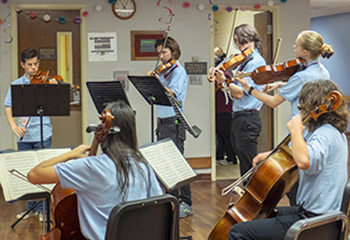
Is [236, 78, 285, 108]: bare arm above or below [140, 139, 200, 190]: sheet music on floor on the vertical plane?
above

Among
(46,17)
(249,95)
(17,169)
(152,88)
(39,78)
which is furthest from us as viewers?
(46,17)

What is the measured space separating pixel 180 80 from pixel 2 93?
2416mm

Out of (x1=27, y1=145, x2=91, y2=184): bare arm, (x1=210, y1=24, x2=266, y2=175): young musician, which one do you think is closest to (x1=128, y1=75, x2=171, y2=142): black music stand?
(x1=210, y1=24, x2=266, y2=175): young musician

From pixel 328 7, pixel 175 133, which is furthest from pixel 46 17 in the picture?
pixel 328 7

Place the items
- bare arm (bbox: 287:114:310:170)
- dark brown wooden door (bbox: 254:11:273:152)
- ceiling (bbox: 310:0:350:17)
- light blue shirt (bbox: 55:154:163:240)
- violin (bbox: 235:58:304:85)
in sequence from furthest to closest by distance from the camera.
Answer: ceiling (bbox: 310:0:350:17) → dark brown wooden door (bbox: 254:11:273:152) → violin (bbox: 235:58:304:85) → bare arm (bbox: 287:114:310:170) → light blue shirt (bbox: 55:154:163:240)

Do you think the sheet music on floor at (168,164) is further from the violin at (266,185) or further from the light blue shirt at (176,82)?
Result: the light blue shirt at (176,82)

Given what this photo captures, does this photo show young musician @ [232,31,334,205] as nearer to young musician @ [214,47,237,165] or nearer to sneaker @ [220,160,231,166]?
young musician @ [214,47,237,165]

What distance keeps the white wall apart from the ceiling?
371 cm

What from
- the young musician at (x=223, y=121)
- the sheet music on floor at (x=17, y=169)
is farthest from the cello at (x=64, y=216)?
the young musician at (x=223, y=121)

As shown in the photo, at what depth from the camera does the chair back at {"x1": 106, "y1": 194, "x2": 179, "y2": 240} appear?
2.07m

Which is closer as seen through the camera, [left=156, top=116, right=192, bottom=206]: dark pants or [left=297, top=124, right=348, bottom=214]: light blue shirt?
[left=297, top=124, right=348, bottom=214]: light blue shirt

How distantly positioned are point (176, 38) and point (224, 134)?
68.1 inches

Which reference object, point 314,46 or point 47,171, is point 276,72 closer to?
point 314,46

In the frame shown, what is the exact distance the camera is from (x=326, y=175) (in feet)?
8.51
